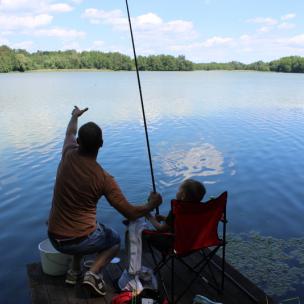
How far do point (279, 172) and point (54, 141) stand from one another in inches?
275

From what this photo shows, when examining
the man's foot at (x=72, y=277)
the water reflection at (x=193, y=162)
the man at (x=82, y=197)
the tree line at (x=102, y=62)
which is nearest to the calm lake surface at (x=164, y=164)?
the water reflection at (x=193, y=162)

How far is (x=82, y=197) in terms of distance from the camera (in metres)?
2.93

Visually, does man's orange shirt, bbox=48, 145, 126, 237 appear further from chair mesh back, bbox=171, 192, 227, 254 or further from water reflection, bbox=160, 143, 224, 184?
water reflection, bbox=160, 143, 224, 184

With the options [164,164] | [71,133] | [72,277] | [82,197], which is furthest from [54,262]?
[164,164]

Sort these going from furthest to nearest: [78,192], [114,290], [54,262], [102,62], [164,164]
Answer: [102,62], [164,164], [54,262], [114,290], [78,192]

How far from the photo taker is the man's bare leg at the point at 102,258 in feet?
10.4

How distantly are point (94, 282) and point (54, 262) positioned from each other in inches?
21.0

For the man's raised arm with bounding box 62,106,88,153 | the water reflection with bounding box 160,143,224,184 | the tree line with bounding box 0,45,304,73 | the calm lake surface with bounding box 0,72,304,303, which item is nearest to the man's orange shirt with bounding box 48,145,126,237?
the man's raised arm with bounding box 62,106,88,153

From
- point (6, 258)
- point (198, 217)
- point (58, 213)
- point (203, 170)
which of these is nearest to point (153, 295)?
point (198, 217)

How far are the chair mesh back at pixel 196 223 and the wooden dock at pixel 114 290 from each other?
53 centimetres

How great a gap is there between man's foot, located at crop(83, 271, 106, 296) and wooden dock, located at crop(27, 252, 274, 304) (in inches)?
3.1

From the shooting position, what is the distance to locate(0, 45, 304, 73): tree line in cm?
7588

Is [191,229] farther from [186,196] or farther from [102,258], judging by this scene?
[102,258]

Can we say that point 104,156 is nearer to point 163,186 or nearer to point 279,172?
point 163,186
